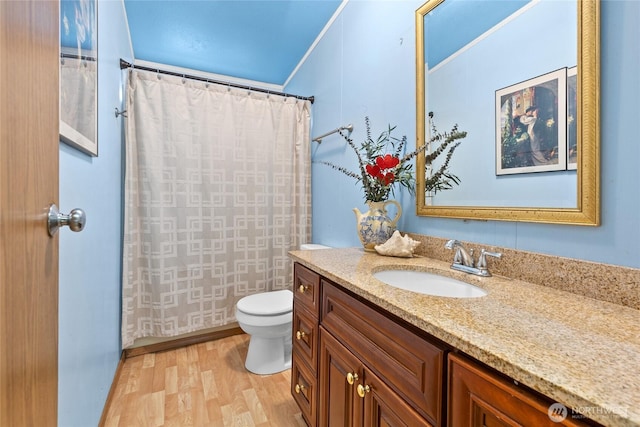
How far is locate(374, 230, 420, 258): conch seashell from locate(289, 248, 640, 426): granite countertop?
326 mm

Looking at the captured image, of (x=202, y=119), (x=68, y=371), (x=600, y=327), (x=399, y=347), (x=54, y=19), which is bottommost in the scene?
(x=68, y=371)

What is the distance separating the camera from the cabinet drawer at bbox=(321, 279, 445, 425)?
594mm

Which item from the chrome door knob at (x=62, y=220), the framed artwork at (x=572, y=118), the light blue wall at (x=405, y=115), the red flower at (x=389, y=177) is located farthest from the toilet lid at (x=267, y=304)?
the framed artwork at (x=572, y=118)

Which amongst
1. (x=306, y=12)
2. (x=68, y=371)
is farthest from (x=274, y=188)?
(x=68, y=371)

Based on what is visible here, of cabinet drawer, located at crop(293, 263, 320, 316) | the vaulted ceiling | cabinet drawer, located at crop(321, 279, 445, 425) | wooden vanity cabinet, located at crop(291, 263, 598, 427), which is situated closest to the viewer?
wooden vanity cabinet, located at crop(291, 263, 598, 427)

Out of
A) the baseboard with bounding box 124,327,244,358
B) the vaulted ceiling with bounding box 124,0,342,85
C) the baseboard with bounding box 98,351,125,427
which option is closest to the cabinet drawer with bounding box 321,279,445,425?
the baseboard with bounding box 98,351,125,427

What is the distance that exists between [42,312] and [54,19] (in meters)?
0.59

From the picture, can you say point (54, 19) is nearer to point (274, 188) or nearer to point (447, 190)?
point (447, 190)

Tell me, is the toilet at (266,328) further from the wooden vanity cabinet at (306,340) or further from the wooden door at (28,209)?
the wooden door at (28,209)

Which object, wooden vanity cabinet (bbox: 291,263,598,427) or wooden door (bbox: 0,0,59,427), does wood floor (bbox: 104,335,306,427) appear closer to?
wooden vanity cabinet (bbox: 291,263,598,427)

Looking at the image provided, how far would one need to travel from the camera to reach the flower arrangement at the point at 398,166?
3.95 feet

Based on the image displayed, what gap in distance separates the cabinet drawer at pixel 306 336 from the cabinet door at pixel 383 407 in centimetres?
34

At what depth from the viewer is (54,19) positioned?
58 centimetres

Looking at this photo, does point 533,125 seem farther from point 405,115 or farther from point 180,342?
point 180,342
